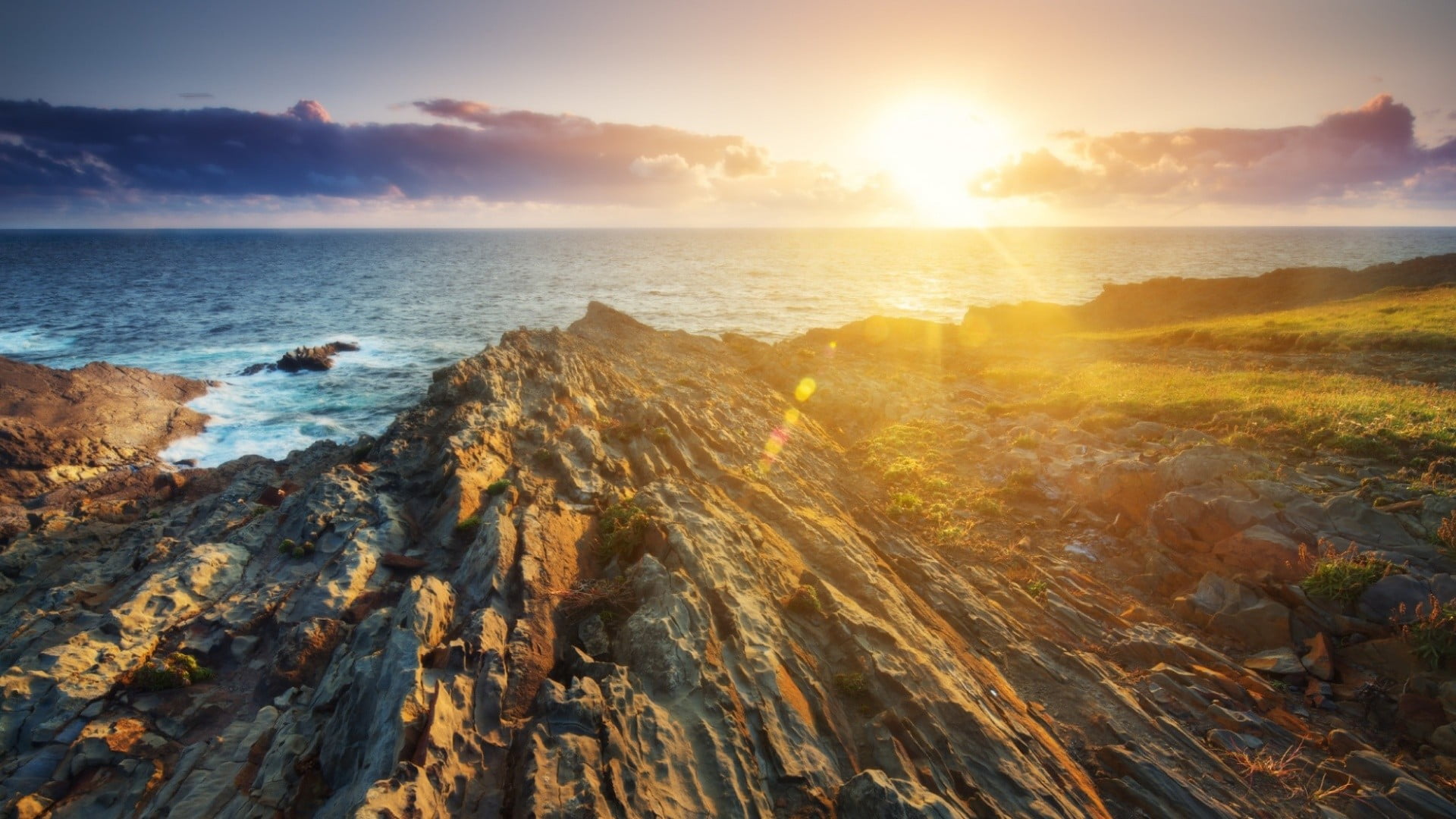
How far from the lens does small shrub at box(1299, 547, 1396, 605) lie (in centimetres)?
1888

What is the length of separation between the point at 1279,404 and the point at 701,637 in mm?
37953

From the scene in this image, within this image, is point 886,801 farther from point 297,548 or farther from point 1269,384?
point 1269,384

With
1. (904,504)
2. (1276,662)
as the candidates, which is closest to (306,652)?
(904,504)

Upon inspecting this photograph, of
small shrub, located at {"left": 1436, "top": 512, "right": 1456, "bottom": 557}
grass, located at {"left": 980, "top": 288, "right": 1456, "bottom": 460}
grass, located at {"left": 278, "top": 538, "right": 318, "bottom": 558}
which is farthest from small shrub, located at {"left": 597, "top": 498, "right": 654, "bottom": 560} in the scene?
small shrub, located at {"left": 1436, "top": 512, "right": 1456, "bottom": 557}

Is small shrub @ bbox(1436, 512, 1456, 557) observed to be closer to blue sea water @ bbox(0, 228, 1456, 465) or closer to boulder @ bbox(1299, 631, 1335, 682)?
boulder @ bbox(1299, 631, 1335, 682)

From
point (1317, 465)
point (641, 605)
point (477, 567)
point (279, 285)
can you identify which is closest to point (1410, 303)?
point (1317, 465)

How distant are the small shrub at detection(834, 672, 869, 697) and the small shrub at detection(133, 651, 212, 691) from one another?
15597mm

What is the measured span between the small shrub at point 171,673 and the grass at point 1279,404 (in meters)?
43.3

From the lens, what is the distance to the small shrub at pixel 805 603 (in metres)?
16.8

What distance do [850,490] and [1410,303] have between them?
2739 inches

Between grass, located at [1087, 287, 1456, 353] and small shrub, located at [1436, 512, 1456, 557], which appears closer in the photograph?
small shrub, located at [1436, 512, 1456, 557]

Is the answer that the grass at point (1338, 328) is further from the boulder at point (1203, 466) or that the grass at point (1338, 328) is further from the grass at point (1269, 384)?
the boulder at point (1203, 466)

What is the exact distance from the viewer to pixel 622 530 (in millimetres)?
18859

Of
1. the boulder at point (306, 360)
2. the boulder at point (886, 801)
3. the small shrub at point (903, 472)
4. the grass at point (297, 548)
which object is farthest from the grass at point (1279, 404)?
the boulder at point (306, 360)
